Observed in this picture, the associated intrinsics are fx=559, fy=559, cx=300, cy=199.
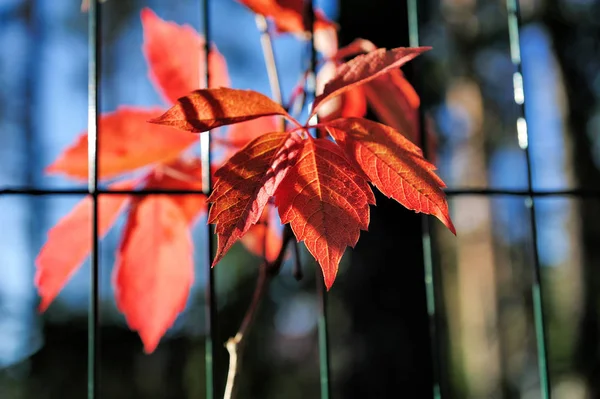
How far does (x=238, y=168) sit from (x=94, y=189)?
15 cm

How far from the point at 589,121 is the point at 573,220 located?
14.7 inches

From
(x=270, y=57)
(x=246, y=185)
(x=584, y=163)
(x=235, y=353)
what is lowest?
(x=235, y=353)

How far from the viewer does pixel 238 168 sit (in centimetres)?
30

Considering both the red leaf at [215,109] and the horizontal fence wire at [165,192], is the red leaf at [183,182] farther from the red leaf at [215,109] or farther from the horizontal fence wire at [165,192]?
the red leaf at [215,109]

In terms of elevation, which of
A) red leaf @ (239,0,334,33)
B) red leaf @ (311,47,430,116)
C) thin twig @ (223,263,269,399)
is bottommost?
thin twig @ (223,263,269,399)

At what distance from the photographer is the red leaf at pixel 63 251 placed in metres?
0.43

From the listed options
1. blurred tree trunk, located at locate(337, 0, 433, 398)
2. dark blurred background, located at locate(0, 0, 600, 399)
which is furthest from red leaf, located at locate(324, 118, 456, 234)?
dark blurred background, located at locate(0, 0, 600, 399)

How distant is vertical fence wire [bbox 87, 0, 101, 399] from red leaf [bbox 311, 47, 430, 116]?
0.58 ft

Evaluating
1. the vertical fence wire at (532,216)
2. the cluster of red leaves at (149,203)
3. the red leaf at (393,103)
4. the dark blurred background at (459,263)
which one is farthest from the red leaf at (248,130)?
the dark blurred background at (459,263)

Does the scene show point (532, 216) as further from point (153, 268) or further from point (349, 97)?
point (153, 268)

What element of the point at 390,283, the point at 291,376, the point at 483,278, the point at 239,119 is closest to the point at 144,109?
the point at 239,119

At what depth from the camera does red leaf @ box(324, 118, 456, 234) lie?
0.31 m

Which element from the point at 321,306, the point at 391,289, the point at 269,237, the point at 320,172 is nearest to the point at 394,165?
the point at 320,172

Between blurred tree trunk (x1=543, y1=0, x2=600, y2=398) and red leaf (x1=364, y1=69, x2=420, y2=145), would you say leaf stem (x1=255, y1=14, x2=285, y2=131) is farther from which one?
blurred tree trunk (x1=543, y1=0, x2=600, y2=398)
